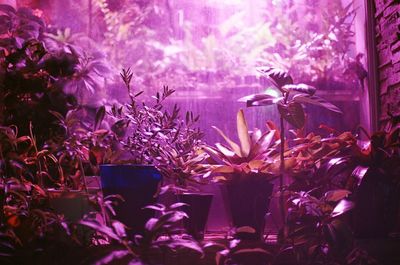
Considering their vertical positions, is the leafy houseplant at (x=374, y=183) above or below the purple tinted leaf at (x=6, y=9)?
below

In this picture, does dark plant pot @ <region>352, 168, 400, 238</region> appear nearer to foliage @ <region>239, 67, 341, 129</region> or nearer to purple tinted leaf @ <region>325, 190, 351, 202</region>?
purple tinted leaf @ <region>325, 190, 351, 202</region>

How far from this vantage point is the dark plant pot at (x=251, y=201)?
1.55 meters

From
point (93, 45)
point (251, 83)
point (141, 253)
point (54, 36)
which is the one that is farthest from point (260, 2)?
point (141, 253)

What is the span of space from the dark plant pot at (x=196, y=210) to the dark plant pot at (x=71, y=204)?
1.00 ft

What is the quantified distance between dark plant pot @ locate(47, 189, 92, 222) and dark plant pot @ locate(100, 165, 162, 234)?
8 centimetres

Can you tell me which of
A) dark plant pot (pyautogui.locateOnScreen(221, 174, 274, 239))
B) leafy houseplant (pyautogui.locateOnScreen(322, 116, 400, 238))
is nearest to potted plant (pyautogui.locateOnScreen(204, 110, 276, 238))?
dark plant pot (pyautogui.locateOnScreen(221, 174, 274, 239))

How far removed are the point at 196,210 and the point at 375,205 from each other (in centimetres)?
56

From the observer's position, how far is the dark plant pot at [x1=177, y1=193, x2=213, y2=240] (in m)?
1.55

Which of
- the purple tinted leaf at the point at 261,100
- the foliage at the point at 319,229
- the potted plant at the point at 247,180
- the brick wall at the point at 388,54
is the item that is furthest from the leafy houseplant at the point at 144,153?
the brick wall at the point at 388,54

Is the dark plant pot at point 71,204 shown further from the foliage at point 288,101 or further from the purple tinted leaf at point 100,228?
the foliage at point 288,101

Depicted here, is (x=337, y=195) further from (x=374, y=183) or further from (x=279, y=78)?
(x=279, y=78)

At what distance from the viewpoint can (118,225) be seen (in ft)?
3.79

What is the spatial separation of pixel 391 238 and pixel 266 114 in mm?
620

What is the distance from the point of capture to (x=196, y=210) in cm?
155
